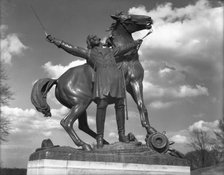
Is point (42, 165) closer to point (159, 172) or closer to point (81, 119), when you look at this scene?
point (81, 119)

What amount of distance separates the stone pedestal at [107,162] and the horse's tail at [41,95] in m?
1.13

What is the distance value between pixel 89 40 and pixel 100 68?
903mm

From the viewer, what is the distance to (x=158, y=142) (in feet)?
26.1

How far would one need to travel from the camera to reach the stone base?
6.95 metres

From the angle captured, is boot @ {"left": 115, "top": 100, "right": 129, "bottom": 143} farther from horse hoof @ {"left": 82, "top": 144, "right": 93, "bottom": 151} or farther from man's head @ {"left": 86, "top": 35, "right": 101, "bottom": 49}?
man's head @ {"left": 86, "top": 35, "right": 101, "bottom": 49}

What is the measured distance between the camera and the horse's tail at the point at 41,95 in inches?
321

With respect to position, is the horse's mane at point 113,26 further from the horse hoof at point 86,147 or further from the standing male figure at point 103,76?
the horse hoof at point 86,147

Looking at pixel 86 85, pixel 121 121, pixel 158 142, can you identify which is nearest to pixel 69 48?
pixel 86 85

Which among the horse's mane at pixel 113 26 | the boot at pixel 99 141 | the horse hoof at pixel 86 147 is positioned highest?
the horse's mane at pixel 113 26

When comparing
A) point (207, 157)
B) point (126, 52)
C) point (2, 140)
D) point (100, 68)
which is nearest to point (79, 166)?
point (100, 68)

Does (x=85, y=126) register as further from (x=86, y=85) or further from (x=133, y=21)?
(x=133, y=21)

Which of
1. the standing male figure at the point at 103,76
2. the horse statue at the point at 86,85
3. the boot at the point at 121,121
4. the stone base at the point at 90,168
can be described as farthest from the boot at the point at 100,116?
the stone base at the point at 90,168

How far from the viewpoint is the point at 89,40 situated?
855 cm

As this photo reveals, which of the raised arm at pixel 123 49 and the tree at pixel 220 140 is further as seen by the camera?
the tree at pixel 220 140
